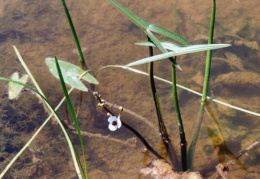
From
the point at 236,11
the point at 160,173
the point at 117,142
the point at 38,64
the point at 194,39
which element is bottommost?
the point at 160,173

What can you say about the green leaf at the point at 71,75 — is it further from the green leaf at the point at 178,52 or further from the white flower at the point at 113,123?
the green leaf at the point at 178,52

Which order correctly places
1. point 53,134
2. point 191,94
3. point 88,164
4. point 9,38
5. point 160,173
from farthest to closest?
point 9,38 < point 191,94 < point 53,134 < point 88,164 < point 160,173

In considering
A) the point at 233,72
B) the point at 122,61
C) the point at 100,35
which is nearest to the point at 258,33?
the point at 233,72

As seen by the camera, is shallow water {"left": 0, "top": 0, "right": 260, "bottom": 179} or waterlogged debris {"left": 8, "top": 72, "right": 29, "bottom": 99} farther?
waterlogged debris {"left": 8, "top": 72, "right": 29, "bottom": 99}

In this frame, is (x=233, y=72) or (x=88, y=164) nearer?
(x=88, y=164)

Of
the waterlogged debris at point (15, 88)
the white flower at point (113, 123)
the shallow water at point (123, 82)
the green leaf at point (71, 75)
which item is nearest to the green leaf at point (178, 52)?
the white flower at point (113, 123)

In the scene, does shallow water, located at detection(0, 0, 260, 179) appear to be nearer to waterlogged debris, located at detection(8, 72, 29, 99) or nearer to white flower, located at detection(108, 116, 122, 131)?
waterlogged debris, located at detection(8, 72, 29, 99)

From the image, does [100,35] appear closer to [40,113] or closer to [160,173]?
[40,113]

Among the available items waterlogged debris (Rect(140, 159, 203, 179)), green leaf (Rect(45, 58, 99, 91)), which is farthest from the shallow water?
green leaf (Rect(45, 58, 99, 91))
